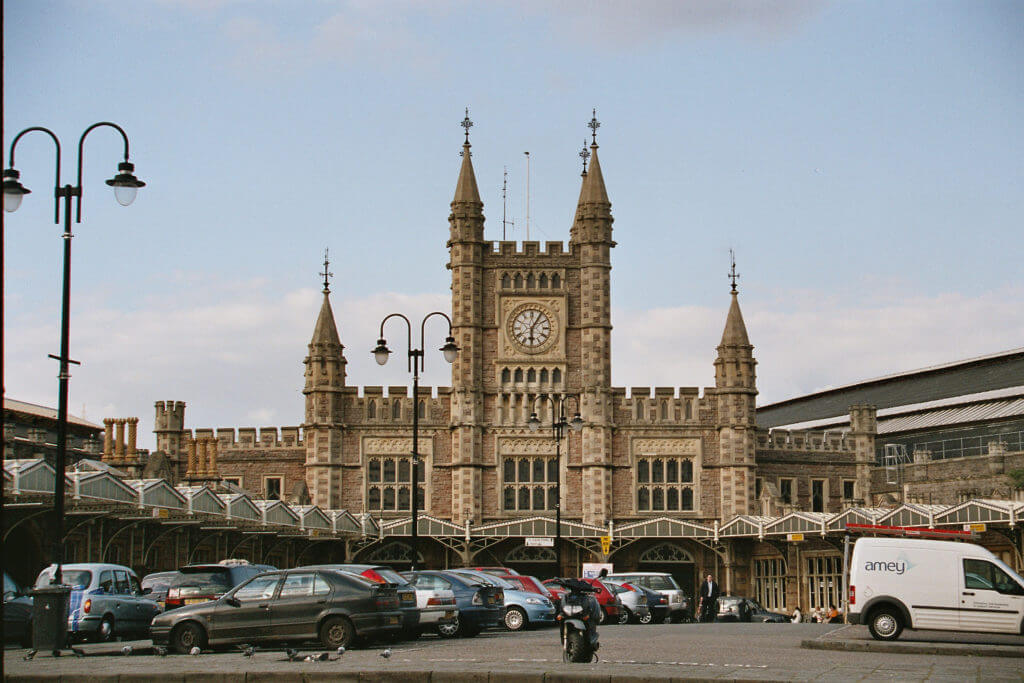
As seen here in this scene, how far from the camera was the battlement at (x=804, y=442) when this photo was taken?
7056cm

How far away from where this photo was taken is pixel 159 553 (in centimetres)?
5262

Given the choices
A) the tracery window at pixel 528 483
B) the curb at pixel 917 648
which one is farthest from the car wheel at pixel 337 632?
the tracery window at pixel 528 483

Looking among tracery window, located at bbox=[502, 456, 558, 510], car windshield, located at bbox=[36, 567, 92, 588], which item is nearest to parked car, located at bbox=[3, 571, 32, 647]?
car windshield, located at bbox=[36, 567, 92, 588]

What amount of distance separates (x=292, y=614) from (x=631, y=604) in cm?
1933

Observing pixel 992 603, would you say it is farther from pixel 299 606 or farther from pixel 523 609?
pixel 299 606

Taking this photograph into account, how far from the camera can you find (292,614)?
81.4ft

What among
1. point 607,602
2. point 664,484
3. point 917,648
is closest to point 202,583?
point 917,648

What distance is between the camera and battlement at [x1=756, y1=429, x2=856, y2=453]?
7056 centimetres

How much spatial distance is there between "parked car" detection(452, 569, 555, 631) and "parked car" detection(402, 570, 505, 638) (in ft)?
8.32

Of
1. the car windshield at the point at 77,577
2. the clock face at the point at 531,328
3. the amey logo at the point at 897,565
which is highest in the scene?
the clock face at the point at 531,328

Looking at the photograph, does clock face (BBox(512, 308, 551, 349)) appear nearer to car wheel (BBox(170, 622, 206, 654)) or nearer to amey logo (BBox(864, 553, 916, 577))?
amey logo (BBox(864, 553, 916, 577))

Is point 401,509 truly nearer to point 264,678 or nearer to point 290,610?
point 290,610

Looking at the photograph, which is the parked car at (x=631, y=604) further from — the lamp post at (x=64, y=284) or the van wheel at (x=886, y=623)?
the lamp post at (x=64, y=284)

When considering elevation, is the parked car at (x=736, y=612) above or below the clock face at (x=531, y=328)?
below
